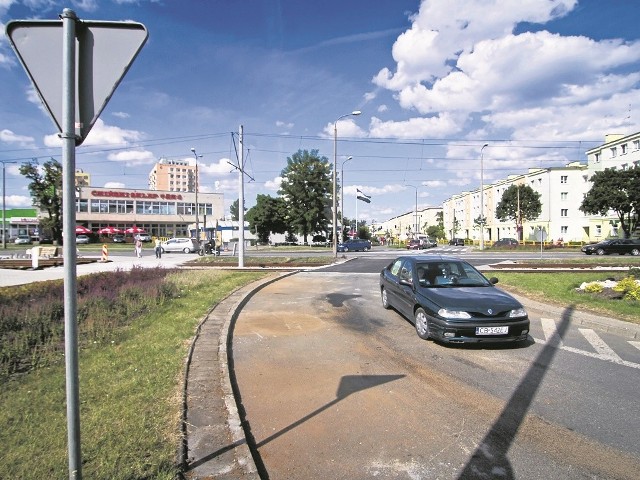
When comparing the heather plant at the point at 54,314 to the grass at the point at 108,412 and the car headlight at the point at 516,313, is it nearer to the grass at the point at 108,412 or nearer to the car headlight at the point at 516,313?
the grass at the point at 108,412

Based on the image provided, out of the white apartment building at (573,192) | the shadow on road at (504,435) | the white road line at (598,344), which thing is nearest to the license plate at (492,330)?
the shadow on road at (504,435)

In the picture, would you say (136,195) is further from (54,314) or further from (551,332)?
(551,332)

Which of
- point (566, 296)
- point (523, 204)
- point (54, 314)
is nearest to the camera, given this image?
point (54, 314)

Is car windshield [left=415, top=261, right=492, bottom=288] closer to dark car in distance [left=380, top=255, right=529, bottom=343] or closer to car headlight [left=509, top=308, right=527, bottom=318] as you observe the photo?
dark car in distance [left=380, top=255, right=529, bottom=343]

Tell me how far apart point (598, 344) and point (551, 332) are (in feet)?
2.78

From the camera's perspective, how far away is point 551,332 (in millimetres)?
7395

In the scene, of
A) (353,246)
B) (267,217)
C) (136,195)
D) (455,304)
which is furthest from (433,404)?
(136,195)

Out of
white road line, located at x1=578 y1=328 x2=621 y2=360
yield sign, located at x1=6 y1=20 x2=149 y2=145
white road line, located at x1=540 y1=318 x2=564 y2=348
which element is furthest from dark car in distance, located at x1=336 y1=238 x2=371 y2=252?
yield sign, located at x1=6 y1=20 x2=149 y2=145

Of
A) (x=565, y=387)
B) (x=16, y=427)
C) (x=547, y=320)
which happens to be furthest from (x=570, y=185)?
(x=16, y=427)

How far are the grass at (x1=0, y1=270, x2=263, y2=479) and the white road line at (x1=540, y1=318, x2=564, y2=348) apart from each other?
5936 mm

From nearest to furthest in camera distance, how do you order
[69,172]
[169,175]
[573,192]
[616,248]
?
[69,172], [616,248], [573,192], [169,175]

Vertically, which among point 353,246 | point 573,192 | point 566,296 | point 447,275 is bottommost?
point 566,296

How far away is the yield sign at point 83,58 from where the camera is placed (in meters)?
2.07

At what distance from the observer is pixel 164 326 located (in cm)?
710
